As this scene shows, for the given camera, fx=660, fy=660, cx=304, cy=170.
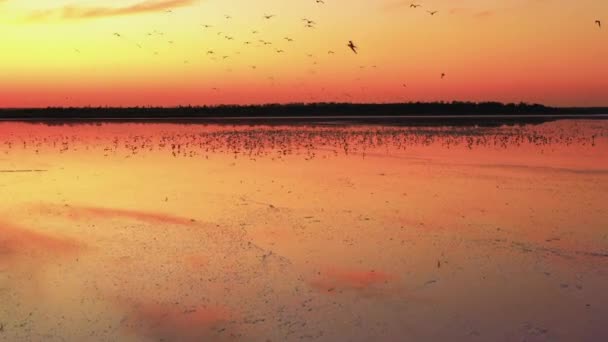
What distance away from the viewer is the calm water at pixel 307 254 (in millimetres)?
6258

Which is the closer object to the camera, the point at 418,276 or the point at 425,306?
the point at 425,306

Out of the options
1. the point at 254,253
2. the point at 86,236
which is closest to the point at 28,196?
the point at 86,236

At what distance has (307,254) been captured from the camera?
28.9ft

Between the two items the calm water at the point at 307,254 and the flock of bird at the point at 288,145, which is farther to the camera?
the flock of bird at the point at 288,145

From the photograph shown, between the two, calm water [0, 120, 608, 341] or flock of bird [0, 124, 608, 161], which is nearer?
calm water [0, 120, 608, 341]

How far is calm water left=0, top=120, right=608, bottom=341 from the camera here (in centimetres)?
626

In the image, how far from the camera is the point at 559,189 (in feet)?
46.2

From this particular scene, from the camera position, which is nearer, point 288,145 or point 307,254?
point 307,254

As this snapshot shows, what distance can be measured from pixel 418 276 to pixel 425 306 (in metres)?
1.07

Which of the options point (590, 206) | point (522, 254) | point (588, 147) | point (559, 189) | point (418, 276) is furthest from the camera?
point (588, 147)

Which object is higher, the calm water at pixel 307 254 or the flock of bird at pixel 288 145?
the calm water at pixel 307 254

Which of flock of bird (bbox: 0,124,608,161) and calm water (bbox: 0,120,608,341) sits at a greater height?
calm water (bbox: 0,120,608,341)

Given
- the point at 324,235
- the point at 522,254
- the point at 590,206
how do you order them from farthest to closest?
the point at 590,206 → the point at 324,235 → the point at 522,254

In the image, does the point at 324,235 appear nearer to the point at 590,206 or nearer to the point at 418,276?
the point at 418,276
